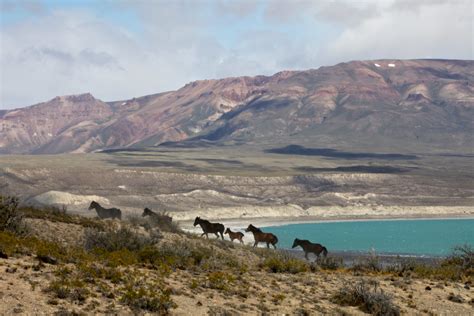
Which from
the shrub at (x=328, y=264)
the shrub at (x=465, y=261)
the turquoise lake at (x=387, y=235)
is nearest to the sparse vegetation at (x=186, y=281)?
the shrub at (x=465, y=261)

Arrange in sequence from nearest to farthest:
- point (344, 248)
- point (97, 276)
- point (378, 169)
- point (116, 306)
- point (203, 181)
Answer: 1. point (116, 306)
2. point (97, 276)
3. point (344, 248)
4. point (203, 181)
5. point (378, 169)

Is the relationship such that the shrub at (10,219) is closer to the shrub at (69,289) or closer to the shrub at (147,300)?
the shrub at (69,289)

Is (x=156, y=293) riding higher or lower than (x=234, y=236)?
higher

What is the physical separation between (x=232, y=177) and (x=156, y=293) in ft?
348

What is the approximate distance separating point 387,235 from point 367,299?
58102 mm

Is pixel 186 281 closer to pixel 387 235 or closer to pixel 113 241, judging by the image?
pixel 113 241

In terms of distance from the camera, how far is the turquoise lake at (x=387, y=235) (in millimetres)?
58562

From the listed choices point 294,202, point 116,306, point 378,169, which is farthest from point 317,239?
point 378,169

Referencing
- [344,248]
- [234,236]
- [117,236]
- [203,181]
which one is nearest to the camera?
[117,236]

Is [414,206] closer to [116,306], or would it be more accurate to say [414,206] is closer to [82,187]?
[82,187]

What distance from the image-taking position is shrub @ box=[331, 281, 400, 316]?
16.6 meters

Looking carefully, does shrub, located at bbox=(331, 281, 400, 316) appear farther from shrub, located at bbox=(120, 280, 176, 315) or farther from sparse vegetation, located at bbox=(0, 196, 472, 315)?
shrub, located at bbox=(120, 280, 176, 315)

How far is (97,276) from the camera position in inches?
641

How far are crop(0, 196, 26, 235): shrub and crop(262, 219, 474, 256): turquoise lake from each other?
113 ft
